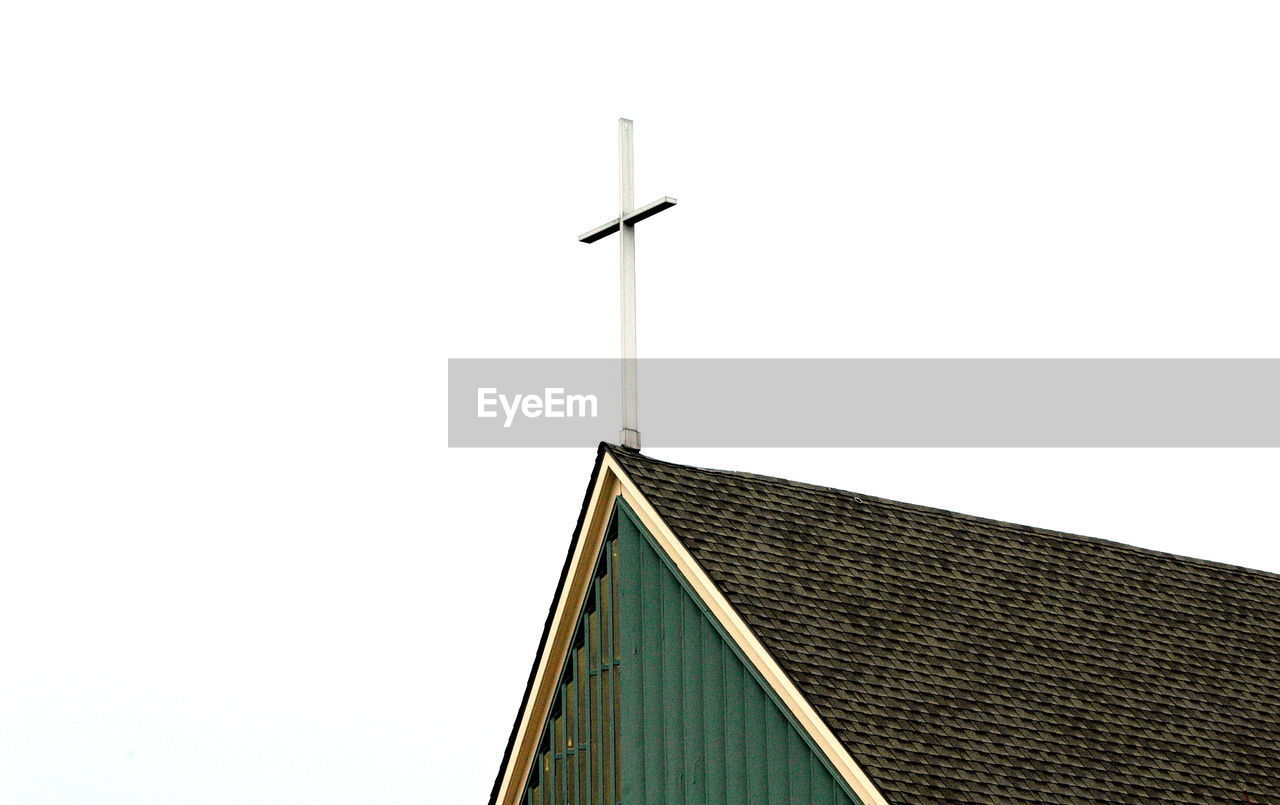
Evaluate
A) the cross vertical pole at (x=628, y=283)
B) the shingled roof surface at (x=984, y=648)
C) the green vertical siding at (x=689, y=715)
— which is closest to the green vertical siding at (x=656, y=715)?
the green vertical siding at (x=689, y=715)

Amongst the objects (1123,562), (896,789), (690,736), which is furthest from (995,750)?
(1123,562)

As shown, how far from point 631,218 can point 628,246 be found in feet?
0.98

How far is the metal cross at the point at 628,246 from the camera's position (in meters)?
19.5

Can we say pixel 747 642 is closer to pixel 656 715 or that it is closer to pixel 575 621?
pixel 656 715

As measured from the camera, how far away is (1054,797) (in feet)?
Answer: 52.9

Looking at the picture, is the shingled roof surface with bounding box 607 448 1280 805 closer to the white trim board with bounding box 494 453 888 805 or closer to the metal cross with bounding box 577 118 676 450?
the white trim board with bounding box 494 453 888 805

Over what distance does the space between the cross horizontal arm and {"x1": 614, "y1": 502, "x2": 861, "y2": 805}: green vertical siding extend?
3.29 m

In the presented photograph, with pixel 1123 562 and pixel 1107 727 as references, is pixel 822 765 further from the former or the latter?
pixel 1123 562

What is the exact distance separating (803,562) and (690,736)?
7.05ft

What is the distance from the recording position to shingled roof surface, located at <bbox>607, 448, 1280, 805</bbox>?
16.2 metres

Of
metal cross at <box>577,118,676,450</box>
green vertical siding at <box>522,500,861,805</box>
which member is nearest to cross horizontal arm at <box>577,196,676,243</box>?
metal cross at <box>577,118,676,450</box>

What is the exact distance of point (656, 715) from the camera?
17625 mm

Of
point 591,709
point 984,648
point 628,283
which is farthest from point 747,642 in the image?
point 628,283

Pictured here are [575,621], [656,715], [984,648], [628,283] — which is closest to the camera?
[656,715]
